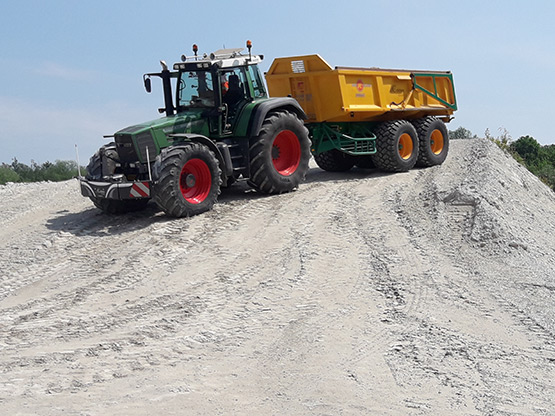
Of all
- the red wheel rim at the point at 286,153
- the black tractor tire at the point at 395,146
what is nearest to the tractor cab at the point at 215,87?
the red wheel rim at the point at 286,153

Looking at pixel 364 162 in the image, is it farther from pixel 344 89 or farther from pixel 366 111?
pixel 344 89

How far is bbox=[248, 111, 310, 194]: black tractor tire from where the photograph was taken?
11.1m

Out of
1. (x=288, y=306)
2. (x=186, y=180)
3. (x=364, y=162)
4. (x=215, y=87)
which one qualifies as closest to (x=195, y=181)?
(x=186, y=180)

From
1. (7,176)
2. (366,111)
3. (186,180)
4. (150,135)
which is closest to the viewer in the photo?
(186,180)

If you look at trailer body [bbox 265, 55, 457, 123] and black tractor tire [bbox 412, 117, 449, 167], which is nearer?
trailer body [bbox 265, 55, 457, 123]

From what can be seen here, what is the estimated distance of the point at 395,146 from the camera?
533 inches

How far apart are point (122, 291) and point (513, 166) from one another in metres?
11.9

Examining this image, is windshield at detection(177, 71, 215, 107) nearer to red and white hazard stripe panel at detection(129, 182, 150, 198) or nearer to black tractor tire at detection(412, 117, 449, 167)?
red and white hazard stripe panel at detection(129, 182, 150, 198)

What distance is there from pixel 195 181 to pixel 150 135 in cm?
96

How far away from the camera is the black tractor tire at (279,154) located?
36.4 feet

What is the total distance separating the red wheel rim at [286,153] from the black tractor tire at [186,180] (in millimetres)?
1599

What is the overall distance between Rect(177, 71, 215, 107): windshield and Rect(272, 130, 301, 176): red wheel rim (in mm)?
1468

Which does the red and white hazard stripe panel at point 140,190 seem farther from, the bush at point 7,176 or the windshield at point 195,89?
the bush at point 7,176

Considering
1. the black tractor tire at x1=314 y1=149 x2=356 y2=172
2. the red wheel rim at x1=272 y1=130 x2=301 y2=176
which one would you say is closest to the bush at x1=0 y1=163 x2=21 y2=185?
the black tractor tire at x1=314 y1=149 x2=356 y2=172
